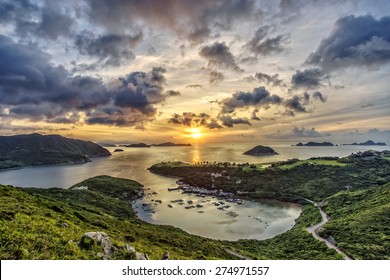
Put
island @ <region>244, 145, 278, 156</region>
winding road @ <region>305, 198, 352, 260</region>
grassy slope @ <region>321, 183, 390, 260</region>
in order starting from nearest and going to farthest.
Result: grassy slope @ <region>321, 183, 390, 260</region> → winding road @ <region>305, 198, 352, 260</region> → island @ <region>244, 145, 278, 156</region>

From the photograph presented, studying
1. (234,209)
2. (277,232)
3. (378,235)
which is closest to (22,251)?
(378,235)

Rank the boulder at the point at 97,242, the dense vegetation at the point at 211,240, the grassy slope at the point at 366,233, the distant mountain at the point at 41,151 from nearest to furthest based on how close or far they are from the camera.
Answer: the boulder at the point at 97,242 → the dense vegetation at the point at 211,240 → the grassy slope at the point at 366,233 → the distant mountain at the point at 41,151

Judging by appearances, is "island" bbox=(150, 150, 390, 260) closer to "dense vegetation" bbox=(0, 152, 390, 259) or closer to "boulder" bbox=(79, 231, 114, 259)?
"dense vegetation" bbox=(0, 152, 390, 259)

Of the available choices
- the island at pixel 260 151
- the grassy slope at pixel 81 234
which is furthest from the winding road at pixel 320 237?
the island at pixel 260 151

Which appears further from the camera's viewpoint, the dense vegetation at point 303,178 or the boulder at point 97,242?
the dense vegetation at point 303,178

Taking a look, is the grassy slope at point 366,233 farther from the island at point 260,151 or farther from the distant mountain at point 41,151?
the distant mountain at point 41,151

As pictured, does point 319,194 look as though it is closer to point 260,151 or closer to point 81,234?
point 81,234

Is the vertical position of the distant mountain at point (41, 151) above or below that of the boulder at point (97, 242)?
below

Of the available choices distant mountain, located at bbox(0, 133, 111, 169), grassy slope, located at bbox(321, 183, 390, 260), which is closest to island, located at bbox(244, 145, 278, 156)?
distant mountain, located at bbox(0, 133, 111, 169)

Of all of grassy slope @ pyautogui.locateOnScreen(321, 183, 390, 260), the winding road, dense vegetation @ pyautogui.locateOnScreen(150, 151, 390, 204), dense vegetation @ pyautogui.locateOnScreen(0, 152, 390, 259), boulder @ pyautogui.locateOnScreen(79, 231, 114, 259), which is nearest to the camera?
boulder @ pyautogui.locateOnScreen(79, 231, 114, 259)
